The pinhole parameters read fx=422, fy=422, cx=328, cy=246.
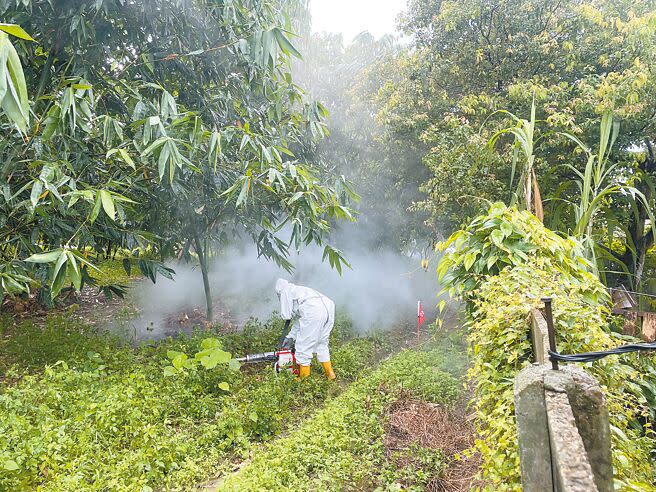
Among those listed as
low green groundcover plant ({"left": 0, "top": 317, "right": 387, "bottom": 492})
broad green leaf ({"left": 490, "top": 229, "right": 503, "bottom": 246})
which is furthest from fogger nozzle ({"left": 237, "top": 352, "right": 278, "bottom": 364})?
broad green leaf ({"left": 490, "top": 229, "right": 503, "bottom": 246})

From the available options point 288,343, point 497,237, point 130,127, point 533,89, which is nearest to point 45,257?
point 130,127

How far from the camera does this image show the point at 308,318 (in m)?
5.66

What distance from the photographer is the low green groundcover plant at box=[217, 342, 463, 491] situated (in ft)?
9.66

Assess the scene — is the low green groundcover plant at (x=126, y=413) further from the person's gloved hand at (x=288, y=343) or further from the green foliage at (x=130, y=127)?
the green foliage at (x=130, y=127)

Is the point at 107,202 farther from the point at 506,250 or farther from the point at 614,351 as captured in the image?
the point at 614,351

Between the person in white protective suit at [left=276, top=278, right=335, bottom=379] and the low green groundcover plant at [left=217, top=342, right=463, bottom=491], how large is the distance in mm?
1100

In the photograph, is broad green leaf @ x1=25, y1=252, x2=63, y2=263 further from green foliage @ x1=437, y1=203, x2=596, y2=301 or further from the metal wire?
the metal wire

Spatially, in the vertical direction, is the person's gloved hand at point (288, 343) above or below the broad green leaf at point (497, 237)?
below

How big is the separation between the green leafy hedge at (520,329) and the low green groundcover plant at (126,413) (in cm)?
235

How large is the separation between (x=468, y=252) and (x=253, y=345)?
4.54m

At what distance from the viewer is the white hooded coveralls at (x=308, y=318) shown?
5625mm

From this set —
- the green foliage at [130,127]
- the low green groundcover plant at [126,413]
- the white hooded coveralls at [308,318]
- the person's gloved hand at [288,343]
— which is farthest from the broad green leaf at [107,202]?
the person's gloved hand at [288,343]

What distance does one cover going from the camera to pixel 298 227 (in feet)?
14.9

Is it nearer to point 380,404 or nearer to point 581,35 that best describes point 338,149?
point 581,35
